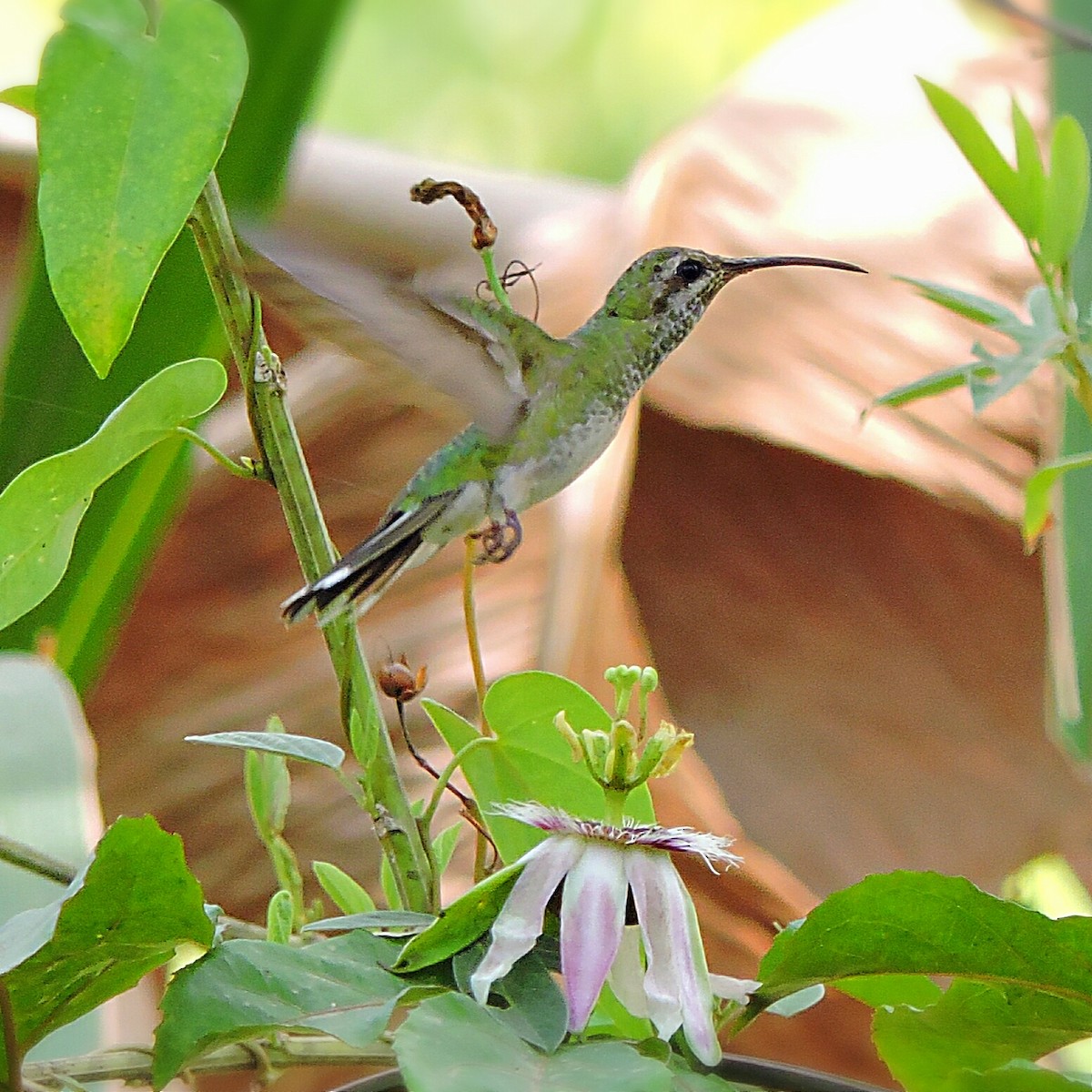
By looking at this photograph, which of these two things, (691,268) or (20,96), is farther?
(691,268)

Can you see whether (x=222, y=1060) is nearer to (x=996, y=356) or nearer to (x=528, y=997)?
Answer: (x=528, y=997)

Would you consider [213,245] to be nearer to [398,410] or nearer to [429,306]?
[429,306]

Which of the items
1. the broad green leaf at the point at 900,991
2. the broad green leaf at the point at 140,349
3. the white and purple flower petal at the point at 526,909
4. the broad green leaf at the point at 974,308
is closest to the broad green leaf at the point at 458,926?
the white and purple flower petal at the point at 526,909

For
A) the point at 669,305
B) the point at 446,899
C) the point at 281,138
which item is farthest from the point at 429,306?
the point at 446,899

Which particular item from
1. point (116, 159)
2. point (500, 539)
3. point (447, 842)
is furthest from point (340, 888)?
point (116, 159)

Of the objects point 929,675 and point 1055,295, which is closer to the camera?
point 1055,295

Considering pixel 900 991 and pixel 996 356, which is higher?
pixel 996 356

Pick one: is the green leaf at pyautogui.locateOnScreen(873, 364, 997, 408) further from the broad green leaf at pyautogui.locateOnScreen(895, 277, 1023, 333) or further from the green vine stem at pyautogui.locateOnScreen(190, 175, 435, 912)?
the green vine stem at pyautogui.locateOnScreen(190, 175, 435, 912)
